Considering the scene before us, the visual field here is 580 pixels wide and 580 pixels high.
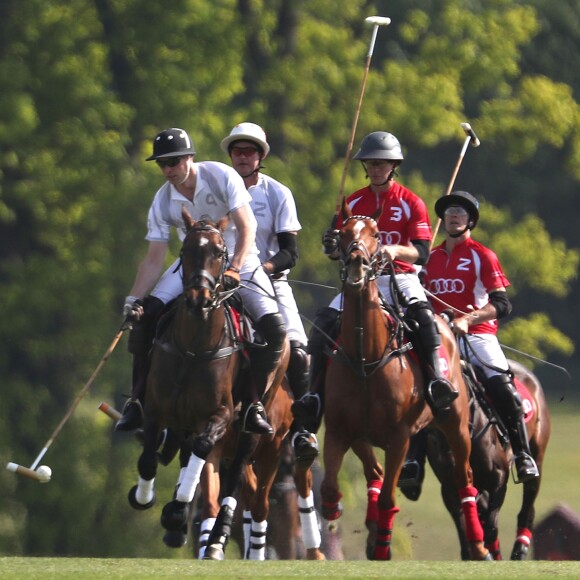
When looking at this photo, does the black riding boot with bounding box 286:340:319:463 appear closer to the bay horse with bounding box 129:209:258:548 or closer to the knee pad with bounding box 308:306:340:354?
the knee pad with bounding box 308:306:340:354

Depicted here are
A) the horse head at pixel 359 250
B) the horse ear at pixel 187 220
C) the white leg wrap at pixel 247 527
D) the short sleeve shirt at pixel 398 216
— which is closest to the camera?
the horse ear at pixel 187 220

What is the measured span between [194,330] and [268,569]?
169 cm

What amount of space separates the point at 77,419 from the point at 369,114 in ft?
16.4

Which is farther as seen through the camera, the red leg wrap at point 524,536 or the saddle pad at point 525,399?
the saddle pad at point 525,399

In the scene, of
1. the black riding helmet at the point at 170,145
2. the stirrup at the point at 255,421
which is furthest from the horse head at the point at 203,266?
Answer: the stirrup at the point at 255,421

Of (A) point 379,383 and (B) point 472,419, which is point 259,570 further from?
(B) point 472,419

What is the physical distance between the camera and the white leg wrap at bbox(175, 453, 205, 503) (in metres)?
10.4

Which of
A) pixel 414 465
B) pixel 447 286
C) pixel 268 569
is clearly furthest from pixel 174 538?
pixel 447 286

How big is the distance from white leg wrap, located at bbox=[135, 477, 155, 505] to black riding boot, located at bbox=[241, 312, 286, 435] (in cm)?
72

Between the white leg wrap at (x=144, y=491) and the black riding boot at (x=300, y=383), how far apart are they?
154 cm

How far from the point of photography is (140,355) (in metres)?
11.1

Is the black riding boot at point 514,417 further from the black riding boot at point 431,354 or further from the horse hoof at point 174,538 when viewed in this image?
the horse hoof at point 174,538

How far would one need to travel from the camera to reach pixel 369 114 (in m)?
21.9

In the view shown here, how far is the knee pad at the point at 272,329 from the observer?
11242 millimetres
